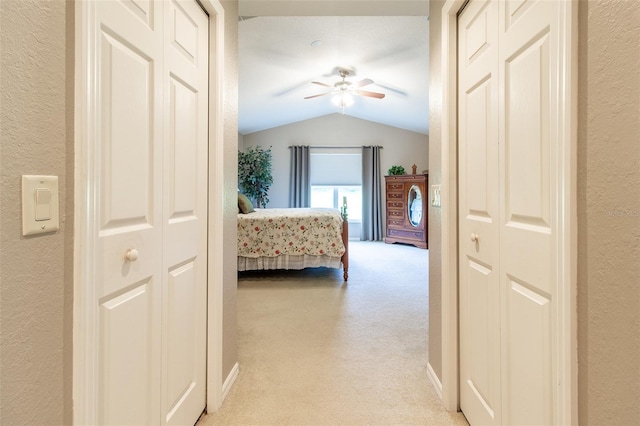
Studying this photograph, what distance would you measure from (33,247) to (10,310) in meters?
0.12

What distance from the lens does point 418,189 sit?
20.4 feet

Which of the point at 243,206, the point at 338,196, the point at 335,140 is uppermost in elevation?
the point at 335,140

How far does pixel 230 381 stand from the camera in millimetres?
1662

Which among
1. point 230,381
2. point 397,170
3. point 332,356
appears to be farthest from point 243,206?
point 397,170

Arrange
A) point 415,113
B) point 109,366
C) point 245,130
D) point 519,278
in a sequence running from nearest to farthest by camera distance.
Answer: point 109,366
point 519,278
point 415,113
point 245,130

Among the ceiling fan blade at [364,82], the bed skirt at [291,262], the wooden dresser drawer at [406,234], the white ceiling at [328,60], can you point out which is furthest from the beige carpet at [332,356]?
the white ceiling at [328,60]

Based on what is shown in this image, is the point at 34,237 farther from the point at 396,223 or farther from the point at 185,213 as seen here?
the point at 396,223

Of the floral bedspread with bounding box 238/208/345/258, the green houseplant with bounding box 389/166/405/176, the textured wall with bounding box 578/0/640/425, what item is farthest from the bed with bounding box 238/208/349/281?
the green houseplant with bounding box 389/166/405/176

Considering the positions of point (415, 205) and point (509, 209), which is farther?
point (415, 205)

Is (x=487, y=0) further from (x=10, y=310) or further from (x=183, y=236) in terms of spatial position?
(x=10, y=310)

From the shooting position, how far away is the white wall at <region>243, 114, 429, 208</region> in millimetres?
7266

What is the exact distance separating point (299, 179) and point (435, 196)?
5.65 meters

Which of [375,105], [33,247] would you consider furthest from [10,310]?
[375,105]

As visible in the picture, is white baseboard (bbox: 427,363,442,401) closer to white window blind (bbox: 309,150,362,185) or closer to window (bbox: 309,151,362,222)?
window (bbox: 309,151,362,222)
